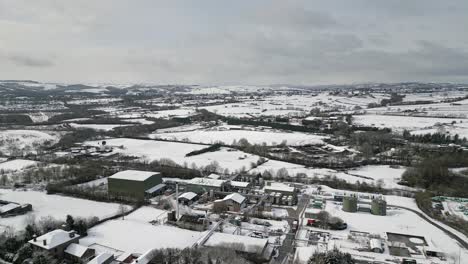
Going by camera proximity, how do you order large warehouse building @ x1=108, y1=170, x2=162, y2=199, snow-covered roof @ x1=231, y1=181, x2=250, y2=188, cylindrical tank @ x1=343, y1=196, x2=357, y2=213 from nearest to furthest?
cylindrical tank @ x1=343, y1=196, x2=357, y2=213
large warehouse building @ x1=108, y1=170, x2=162, y2=199
snow-covered roof @ x1=231, y1=181, x2=250, y2=188

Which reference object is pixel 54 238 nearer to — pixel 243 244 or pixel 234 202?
pixel 243 244

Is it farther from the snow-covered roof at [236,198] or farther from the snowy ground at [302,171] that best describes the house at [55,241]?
the snowy ground at [302,171]

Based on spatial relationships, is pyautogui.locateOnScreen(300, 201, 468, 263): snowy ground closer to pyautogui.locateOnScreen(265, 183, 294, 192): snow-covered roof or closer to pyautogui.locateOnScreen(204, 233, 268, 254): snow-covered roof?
pyautogui.locateOnScreen(265, 183, 294, 192): snow-covered roof

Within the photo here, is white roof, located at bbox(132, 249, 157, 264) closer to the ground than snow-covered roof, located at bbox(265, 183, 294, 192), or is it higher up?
higher up

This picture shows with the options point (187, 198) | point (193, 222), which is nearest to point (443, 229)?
point (193, 222)

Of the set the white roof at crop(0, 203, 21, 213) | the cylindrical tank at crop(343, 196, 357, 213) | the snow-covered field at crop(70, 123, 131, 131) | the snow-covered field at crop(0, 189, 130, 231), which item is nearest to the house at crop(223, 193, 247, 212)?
the cylindrical tank at crop(343, 196, 357, 213)

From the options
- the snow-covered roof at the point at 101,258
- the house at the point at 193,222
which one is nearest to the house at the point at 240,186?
the house at the point at 193,222

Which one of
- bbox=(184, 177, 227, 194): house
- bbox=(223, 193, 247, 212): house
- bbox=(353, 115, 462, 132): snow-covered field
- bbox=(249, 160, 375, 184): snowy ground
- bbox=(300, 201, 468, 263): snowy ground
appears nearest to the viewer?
bbox=(300, 201, 468, 263): snowy ground
